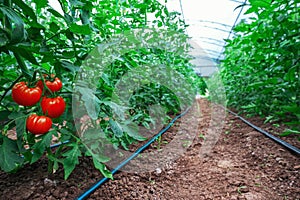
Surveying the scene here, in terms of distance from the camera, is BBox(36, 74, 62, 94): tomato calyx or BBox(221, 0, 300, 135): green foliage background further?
BBox(221, 0, 300, 135): green foliage background

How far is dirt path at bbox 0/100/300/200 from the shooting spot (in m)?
1.08

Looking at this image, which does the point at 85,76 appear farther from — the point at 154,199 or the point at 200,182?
the point at 200,182

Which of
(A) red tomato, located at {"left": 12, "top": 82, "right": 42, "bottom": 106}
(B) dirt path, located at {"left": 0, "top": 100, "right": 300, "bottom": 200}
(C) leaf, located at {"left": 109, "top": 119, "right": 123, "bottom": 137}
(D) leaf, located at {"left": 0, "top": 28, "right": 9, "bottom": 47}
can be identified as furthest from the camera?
(B) dirt path, located at {"left": 0, "top": 100, "right": 300, "bottom": 200}

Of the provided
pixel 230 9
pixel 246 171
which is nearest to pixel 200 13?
pixel 230 9

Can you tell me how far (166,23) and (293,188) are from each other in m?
1.71

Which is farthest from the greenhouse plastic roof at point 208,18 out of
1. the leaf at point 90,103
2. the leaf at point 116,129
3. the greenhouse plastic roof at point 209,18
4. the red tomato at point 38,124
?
the red tomato at point 38,124

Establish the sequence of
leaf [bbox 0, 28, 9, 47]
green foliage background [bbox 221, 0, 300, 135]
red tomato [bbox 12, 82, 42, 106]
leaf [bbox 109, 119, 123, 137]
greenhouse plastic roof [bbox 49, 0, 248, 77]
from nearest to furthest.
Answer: leaf [bbox 0, 28, 9, 47] < red tomato [bbox 12, 82, 42, 106] < leaf [bbox 109, 119, 123, 137] < green foliage background [bbox 221, 0, 300, 135] < greenhouse plastic roof [bbox 49, 0, 248, 77]

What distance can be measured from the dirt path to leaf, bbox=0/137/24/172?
313mm

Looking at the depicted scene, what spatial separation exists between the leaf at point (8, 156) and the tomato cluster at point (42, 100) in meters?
0.12

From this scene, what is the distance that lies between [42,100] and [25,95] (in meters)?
0.07

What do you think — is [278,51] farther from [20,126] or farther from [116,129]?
[20,126]

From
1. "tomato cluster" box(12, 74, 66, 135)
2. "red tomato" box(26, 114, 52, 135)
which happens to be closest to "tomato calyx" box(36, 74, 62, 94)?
"tomato cluster" box(12, 74, 66, 135)

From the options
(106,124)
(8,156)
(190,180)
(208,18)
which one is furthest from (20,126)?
(208,18)

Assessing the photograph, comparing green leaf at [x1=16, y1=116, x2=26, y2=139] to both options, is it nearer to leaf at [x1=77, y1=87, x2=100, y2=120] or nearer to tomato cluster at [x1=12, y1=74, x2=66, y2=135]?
tomato cluster at [x1=12, y1=74, x2=66, y2=135]
